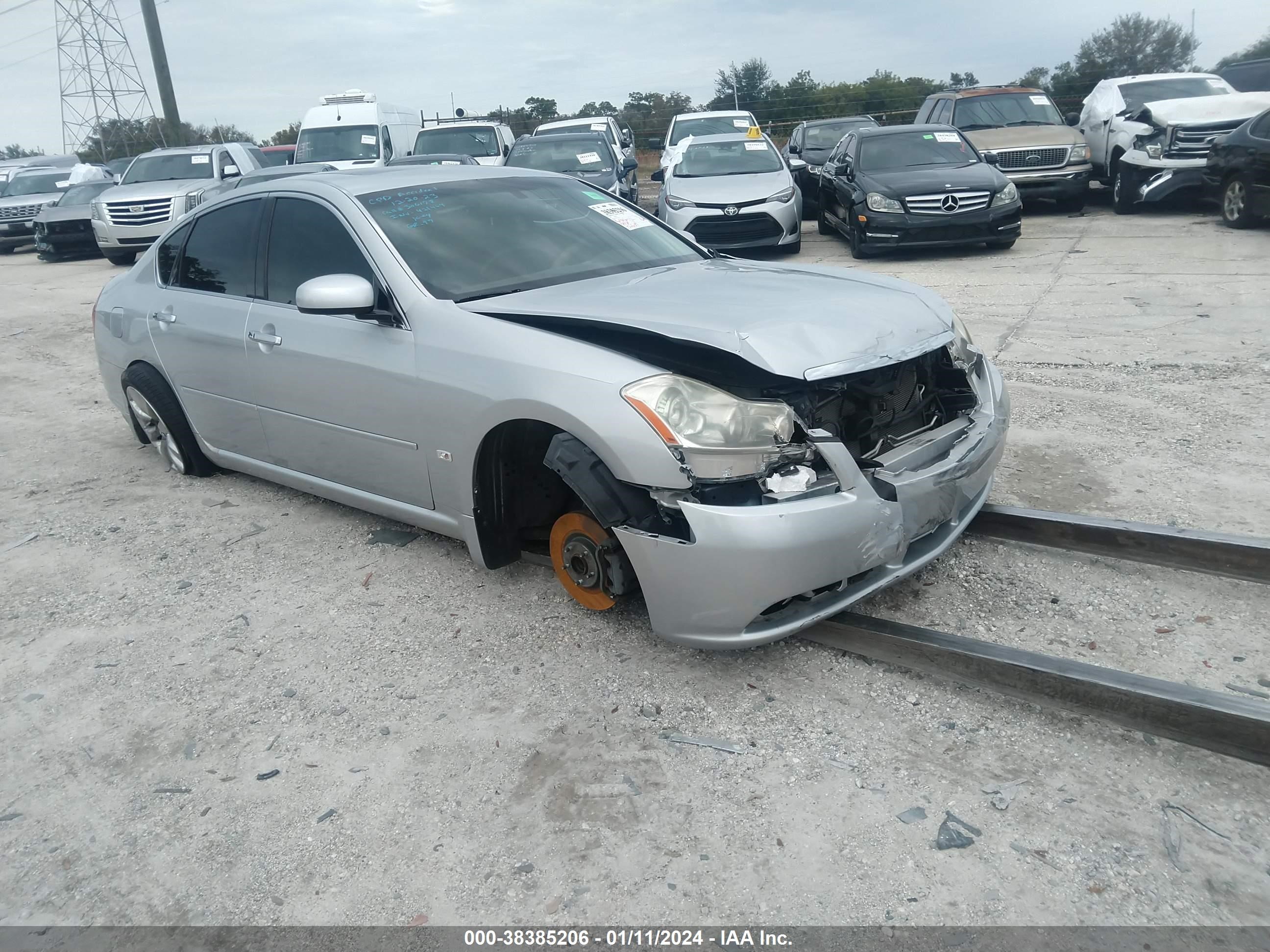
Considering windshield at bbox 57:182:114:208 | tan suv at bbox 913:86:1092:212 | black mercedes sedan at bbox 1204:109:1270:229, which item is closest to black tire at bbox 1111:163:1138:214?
tan suv at bbox 913:86:1092:212

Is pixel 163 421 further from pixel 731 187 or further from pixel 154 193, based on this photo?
pixel 154 193

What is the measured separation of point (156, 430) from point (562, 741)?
3.85 m

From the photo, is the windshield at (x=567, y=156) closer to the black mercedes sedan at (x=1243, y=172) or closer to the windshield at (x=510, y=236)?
the black mercedes sedan at (x=1243, y=172)

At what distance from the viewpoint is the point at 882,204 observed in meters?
11.0

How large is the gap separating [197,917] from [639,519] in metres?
1.60

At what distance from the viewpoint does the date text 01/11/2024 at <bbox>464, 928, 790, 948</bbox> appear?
216 centimetres

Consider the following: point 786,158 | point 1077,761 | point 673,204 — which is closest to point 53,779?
point 1077,761

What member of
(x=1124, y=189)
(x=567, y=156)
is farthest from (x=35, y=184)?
(x=1124, y=189)

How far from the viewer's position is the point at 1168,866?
88.0 inches

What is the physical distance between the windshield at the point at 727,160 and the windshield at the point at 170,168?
29.6 feet

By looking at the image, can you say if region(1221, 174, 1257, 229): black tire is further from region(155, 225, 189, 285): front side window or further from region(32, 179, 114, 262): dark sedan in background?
region(32, 179, 114, 262): dark sedan in background

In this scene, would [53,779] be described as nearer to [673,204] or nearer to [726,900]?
[726,900]

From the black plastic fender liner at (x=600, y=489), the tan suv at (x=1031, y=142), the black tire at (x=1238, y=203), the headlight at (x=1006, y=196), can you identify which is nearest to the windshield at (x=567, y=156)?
the tan suv at (x=1031, y=142)

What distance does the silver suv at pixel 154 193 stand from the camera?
15.5 m
